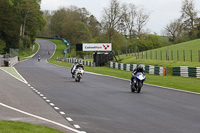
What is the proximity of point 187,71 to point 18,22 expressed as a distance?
259 feet

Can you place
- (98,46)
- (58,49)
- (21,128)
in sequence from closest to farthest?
(21,128)
(98,46)
(58,49)

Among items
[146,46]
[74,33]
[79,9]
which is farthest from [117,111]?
[79,9]

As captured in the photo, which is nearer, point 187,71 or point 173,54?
point 187,71

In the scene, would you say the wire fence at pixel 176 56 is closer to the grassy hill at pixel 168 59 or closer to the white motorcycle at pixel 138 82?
the grassy hill at pixel 168 59

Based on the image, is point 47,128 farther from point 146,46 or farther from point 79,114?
point 146,46

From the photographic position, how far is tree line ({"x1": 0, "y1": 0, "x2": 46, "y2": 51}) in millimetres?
90938

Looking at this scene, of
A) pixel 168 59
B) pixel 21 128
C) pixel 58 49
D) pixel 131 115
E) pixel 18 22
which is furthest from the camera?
pixel 58 49

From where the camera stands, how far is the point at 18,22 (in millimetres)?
102500

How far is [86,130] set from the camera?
839cm

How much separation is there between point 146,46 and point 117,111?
102 metres

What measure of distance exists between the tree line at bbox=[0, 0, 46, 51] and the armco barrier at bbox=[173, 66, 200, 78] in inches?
2185

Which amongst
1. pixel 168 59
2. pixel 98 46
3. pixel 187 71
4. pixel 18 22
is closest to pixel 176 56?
pixel 168 59

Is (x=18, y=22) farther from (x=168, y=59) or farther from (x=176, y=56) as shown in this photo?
(x=168, y=59)

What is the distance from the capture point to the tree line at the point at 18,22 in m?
90.9
